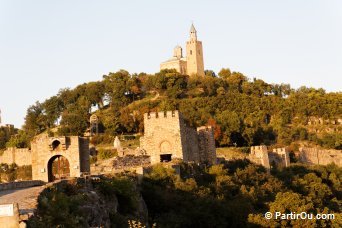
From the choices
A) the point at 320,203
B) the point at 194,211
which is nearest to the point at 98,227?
the point at 194,211

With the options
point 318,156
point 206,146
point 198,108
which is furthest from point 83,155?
point 198,108

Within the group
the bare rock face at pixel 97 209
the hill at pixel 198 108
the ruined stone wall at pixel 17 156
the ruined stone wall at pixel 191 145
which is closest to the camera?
the bare rock face at pixel 97 209

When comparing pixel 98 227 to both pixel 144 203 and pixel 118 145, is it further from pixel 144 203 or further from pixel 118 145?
pixel 118 145

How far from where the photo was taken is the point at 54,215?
1241 centimetres

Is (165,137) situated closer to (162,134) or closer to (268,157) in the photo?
(162,134)

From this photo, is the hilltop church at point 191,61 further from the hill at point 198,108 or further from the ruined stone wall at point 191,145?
the ruined stone wall at point 191,145

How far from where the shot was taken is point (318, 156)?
56.2 m

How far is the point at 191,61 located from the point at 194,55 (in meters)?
0.83

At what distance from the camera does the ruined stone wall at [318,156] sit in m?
54.0

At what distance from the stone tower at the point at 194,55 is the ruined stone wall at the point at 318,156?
2974 centimetres

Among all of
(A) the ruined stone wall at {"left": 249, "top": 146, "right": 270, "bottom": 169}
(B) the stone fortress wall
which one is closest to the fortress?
(A) the ruined stone wall at {"left": 249, "top": 146, "right": 270, "bottom": 169}

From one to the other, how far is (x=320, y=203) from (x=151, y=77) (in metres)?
42.6

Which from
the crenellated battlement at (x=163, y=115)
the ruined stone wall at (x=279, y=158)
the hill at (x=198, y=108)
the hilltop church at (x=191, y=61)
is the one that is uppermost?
the hilltop church at (x=191, y=61)

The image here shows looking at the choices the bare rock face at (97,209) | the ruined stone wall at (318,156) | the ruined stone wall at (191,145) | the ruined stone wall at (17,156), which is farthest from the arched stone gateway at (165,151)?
the ruined stone wall at (318,156)
